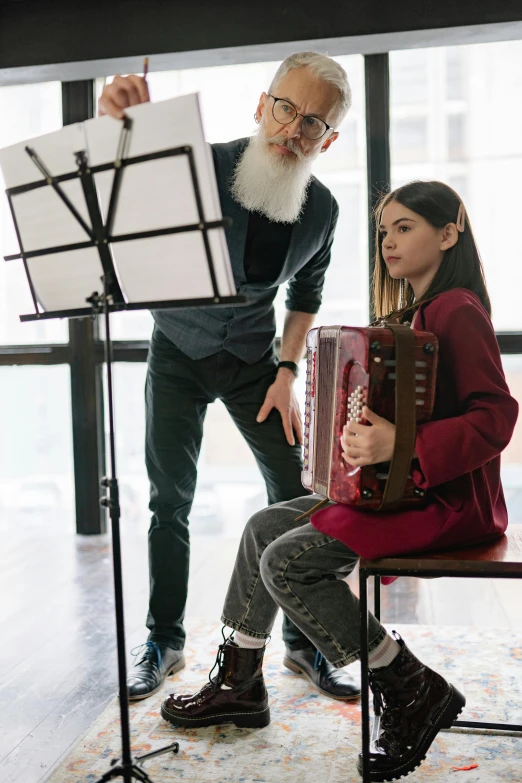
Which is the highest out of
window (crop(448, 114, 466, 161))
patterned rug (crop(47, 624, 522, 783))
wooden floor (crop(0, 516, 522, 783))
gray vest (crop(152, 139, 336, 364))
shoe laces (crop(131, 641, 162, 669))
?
window (crop(448, 114, 466, 161))

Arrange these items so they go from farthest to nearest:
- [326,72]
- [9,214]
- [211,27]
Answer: [9,214] < [211,27] < [326,72]

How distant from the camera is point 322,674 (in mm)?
2047

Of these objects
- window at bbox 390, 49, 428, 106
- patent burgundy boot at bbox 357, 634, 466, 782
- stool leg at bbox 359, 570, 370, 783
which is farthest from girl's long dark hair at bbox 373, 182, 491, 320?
window at bbox 390, 49, 428, 106

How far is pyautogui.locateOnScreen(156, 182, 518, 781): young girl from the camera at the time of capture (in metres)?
1.49

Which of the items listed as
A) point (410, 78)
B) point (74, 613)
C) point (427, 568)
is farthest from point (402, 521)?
point (410, 78)

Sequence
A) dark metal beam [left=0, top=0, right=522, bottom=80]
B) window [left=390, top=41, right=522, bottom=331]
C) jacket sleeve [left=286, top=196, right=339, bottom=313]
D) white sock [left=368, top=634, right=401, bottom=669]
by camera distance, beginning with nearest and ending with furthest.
Result: white sock [left=368, top=634, right=401, bottom=669], jacket sleeve [left=286, top=196, right=339, bottom=313], dark metal beam [left=0, top=0, right=522, bottom=80], window [left=390, top=41, right=522, bottom=331]

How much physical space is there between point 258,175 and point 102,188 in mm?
732

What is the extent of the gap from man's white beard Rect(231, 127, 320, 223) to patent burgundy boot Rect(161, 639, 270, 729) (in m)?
1.13

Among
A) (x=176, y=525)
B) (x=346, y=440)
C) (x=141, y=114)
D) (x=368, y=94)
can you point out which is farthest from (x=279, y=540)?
(x=368, y=94)

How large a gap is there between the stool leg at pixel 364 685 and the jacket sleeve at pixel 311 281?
1079mm

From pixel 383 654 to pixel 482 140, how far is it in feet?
8.22

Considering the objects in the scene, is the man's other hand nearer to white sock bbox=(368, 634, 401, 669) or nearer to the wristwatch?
the wristwatch

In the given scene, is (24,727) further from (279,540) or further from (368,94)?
(368,94)

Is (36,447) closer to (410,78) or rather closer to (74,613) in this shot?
(74,613)
